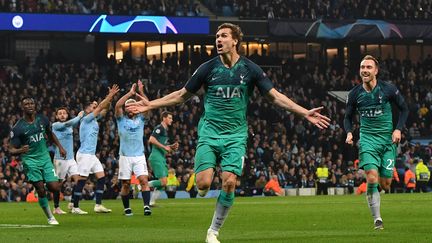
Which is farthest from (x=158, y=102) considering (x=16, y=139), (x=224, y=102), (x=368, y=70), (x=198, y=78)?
(x=16, y=139)

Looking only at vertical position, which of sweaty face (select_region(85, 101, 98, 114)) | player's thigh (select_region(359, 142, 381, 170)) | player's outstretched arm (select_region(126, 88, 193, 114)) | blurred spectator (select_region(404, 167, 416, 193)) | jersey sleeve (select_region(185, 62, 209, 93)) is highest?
jersey sleeve (select_region(185, 62, 209, 93))

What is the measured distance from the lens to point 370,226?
60.3 ft

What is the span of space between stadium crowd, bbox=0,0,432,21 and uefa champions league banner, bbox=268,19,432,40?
0.82 metres

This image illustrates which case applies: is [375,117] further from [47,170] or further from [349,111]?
[47,170]

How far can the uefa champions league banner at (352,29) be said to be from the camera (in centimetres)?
5688

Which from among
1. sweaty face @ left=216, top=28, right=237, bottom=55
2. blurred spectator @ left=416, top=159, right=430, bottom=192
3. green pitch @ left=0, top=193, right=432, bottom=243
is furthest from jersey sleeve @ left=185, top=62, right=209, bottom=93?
blurred spectator @ left=416, top=159, right=430, bottom=192

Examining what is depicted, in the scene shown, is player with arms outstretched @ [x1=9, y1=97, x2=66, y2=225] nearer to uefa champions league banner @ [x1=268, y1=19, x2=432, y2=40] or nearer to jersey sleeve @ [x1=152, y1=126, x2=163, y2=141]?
jersey sleeve @ [x1=152, y1=126, x2=163, y2=141]

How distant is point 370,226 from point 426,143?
37420mm

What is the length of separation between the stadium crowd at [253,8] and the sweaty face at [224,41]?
1504 inches

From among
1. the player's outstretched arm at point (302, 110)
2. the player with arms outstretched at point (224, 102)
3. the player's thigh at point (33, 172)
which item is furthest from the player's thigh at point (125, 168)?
the player's outstretched arm at point (302, 110)

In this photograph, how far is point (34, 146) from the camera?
20281mm

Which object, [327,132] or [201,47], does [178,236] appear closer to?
[327,132]

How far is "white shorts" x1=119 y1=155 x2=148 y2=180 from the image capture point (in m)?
23.8

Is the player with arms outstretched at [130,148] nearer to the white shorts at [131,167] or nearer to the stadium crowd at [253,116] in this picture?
the white shorts at [131,167]
